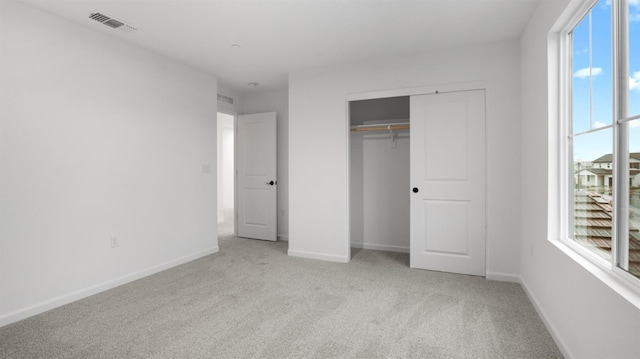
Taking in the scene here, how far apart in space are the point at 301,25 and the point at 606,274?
2.82 metres

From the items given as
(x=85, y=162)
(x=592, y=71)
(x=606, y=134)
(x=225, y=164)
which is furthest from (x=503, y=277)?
(x=225, y=164)

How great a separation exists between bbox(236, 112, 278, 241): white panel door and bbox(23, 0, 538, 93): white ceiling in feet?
4.91

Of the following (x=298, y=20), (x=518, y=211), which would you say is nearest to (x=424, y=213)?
(x=518, y=211)

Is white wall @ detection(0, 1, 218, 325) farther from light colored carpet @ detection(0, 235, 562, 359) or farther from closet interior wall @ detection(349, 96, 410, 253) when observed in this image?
closet interior wall @ detection(349, 96, 410, 253)

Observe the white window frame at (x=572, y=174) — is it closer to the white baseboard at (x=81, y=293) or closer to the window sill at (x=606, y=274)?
the window sill at (x=606, y=274)

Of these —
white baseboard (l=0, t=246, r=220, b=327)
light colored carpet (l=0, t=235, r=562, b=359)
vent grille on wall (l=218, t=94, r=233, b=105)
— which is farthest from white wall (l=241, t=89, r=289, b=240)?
light colored carpet (l=0, t=235, r=562, b=359)

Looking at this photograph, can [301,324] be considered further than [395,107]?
No

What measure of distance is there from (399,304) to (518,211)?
164cm

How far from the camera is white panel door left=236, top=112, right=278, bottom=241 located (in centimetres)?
503

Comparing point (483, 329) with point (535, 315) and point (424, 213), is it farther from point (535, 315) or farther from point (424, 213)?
point (424, 213)

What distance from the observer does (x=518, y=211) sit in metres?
3.10

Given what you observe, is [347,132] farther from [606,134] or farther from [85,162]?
[85,162]

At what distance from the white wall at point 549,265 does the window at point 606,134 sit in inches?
5.4

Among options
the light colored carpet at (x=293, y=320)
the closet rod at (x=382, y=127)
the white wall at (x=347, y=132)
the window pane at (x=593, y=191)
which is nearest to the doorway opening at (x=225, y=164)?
the white wall at (x=347, y=132)
